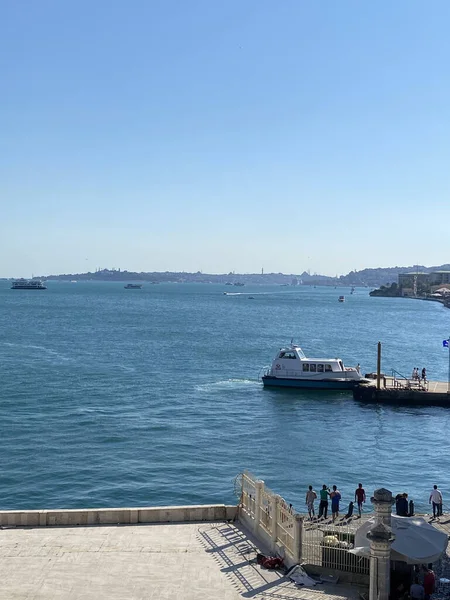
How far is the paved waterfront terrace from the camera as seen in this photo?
15273 millimetres

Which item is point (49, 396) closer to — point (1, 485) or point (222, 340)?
point (1, 485)

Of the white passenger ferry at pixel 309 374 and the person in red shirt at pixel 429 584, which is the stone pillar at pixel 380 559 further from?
the white passenger ferry at pixel 309 374

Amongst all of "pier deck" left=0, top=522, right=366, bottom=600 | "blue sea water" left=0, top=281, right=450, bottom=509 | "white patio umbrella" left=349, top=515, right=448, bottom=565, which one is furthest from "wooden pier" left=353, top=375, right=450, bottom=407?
"white patio umbrella" left=349, top=515, right=448, bottom=565

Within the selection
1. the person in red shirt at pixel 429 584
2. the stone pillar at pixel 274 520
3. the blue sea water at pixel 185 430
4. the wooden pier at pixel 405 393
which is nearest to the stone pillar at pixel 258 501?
the stone pillar at pixel 274 520

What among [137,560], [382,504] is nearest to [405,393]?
[137,560]

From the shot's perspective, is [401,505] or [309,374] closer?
[401,505]

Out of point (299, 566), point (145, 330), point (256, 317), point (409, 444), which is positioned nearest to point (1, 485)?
point (299, 566)

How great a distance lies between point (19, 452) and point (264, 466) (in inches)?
473

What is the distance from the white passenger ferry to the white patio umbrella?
4200cm

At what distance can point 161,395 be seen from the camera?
181 feet

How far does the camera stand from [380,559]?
45.3 ft

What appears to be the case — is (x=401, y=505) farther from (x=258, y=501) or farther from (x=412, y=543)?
(x=412, y=543)

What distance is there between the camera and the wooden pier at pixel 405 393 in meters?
52.6

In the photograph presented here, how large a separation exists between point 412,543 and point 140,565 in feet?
19.1
